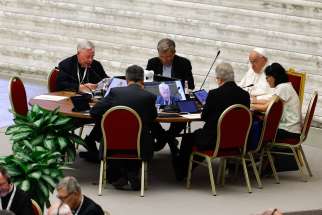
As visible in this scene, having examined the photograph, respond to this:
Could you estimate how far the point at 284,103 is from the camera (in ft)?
33.0

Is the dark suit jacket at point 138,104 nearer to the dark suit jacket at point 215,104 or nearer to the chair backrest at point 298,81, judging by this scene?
the dark suit jacket at point 215,104

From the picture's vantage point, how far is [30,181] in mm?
7383

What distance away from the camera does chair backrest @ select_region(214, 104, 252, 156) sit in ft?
30.4

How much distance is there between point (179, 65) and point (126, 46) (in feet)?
13.0

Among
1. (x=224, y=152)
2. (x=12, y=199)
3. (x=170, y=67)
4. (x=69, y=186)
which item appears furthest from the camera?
(x=170, y=67)

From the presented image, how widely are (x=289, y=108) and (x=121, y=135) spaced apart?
6.11ft

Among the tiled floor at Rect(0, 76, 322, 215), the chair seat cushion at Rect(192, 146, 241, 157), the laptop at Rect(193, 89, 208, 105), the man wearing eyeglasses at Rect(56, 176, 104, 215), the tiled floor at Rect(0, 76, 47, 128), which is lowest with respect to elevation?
the tiled floor at Rect(0, 76, 322, 215)

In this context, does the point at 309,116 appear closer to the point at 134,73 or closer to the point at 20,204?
the point at 134,73

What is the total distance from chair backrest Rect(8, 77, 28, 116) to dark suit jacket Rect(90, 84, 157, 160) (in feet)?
2.97

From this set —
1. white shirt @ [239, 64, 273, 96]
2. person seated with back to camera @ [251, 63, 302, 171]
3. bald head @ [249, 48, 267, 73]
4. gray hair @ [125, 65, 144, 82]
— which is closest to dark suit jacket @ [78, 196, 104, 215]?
gray hair @ [125, 65, 144, 82]

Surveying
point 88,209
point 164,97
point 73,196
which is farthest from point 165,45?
point 73,196

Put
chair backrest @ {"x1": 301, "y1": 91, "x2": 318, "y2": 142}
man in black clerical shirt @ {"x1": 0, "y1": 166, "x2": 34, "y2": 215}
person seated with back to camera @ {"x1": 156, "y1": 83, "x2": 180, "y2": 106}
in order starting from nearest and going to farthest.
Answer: man in black clerical shirt @ {"x1": 0, "y1": 166, "x2": 34, "y2": 215}
person seated with back to camera @ {"x1": 156, "y1": 83, "x2": 180, "y2": 106}
chair backrest @ {"x1": 301, "y1": 91, "x2": 318, "y2": 142}

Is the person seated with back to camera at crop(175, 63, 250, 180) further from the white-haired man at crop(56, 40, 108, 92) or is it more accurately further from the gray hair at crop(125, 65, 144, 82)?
the white-haired man at crop(56, 40, 108, 92)

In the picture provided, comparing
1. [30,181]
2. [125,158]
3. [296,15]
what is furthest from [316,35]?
[30,181]
